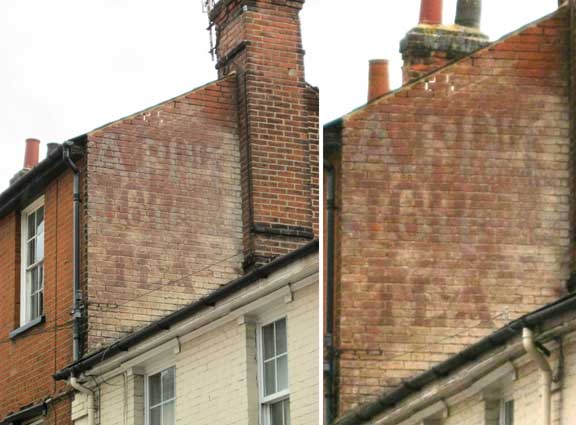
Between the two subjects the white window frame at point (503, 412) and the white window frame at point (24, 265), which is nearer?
the white window frame at point (503, 412)

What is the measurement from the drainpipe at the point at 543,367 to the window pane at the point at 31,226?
10.4 m

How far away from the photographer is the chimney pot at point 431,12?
47.8ft

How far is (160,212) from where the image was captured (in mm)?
20078

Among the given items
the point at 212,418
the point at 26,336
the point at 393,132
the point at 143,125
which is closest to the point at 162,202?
the point at 143,125

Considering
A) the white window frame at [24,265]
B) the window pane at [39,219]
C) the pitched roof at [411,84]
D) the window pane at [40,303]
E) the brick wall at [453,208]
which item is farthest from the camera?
the white window frame at [24,265]

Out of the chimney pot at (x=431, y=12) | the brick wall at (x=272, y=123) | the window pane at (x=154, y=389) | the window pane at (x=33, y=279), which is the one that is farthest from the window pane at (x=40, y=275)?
the chimney pot at (x=431, y=12)

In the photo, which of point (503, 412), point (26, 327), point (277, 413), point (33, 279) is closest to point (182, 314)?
point (277, 413)

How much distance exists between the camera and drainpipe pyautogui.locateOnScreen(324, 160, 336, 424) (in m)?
13.9

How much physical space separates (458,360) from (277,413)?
3611mm

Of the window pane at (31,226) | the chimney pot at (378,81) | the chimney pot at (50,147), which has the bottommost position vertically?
the chimney pot at (378,81)

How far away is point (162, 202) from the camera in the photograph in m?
20.1

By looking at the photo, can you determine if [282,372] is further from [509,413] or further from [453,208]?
[509,413]

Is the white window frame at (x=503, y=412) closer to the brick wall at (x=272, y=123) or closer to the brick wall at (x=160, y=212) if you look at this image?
the brick wall at (x=272, y=123)

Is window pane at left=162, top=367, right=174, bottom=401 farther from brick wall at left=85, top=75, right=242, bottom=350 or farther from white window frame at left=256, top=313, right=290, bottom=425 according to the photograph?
brick wall at left=85, top=75, right=242, bottom=350
